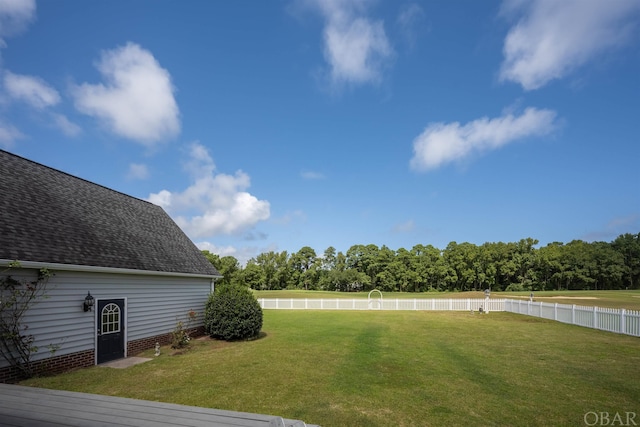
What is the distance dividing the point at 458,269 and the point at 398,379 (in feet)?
222

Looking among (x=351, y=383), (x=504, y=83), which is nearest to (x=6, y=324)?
(x=351, y=383)

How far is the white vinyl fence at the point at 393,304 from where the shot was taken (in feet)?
86.6

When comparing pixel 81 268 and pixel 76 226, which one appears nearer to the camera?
pixel 81 268

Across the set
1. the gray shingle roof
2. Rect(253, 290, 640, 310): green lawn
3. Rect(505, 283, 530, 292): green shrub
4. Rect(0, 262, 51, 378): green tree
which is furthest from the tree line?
Rect(0, 262, 51, 378): green tree

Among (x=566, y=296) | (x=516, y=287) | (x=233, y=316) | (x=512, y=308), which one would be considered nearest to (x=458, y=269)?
(x=516, y=287)

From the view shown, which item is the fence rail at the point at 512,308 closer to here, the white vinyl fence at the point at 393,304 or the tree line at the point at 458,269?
the white vinyl fence at the point at 393,304

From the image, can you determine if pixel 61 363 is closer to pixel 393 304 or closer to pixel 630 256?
pixel 393 304

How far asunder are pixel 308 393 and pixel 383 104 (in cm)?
2011

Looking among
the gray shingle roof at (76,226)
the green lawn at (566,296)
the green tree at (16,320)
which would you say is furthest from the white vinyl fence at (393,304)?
the green tree at (16,320)

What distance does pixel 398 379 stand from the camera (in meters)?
7.93

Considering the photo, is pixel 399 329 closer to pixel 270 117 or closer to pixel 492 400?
pixel 492 400

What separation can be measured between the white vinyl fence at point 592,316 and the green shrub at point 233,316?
50.3 feet

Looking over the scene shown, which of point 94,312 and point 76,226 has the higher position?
point 76,226

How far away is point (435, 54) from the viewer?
17.3m
